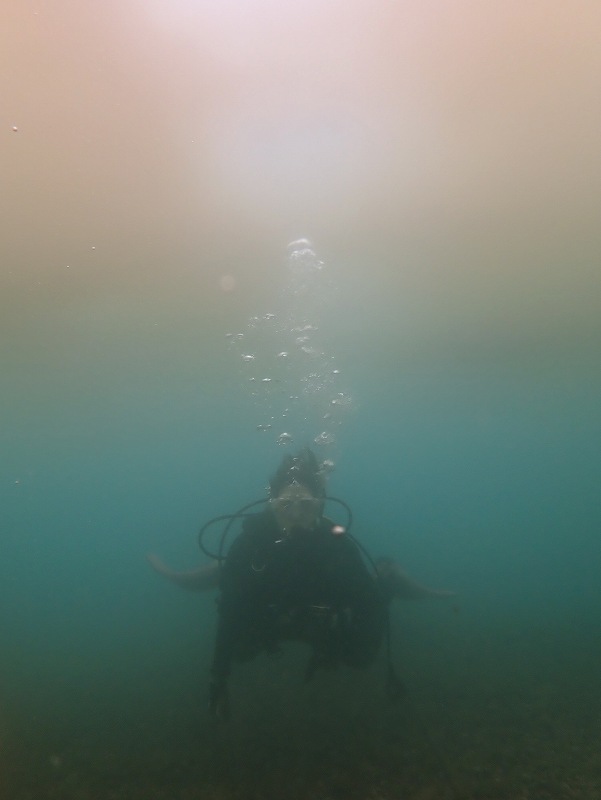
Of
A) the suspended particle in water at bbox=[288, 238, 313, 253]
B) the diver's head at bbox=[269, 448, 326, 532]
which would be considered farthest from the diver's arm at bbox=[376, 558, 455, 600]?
the suspended particle in water at bbox=[288, 238, 313, 253]

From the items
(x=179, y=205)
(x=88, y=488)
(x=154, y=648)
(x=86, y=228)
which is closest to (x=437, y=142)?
(x=179, y=205)

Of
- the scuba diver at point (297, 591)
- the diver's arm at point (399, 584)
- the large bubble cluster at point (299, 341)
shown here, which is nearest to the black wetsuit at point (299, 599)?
the scuba diver at point (297, 591)

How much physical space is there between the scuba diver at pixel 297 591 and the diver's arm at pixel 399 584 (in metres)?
0.44

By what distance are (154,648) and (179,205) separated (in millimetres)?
11891

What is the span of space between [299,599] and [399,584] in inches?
62.6

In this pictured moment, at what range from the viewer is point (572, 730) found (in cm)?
505

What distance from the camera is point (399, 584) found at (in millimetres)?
5469

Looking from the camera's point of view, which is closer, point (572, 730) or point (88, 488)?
point (572, 730)

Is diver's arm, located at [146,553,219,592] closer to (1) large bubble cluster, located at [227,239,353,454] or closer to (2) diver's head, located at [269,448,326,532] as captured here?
(2) diver's head, located at [269,448,326,532]

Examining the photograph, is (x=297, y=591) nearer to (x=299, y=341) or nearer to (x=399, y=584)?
(x=399, y=584)

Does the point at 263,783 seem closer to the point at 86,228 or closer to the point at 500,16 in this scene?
the point at 86,228

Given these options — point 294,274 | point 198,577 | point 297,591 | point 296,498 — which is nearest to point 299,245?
point 294,274

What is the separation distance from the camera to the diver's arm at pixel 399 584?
17.4 feet

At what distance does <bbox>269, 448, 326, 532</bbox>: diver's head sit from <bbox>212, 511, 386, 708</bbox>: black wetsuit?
0.34 feet
